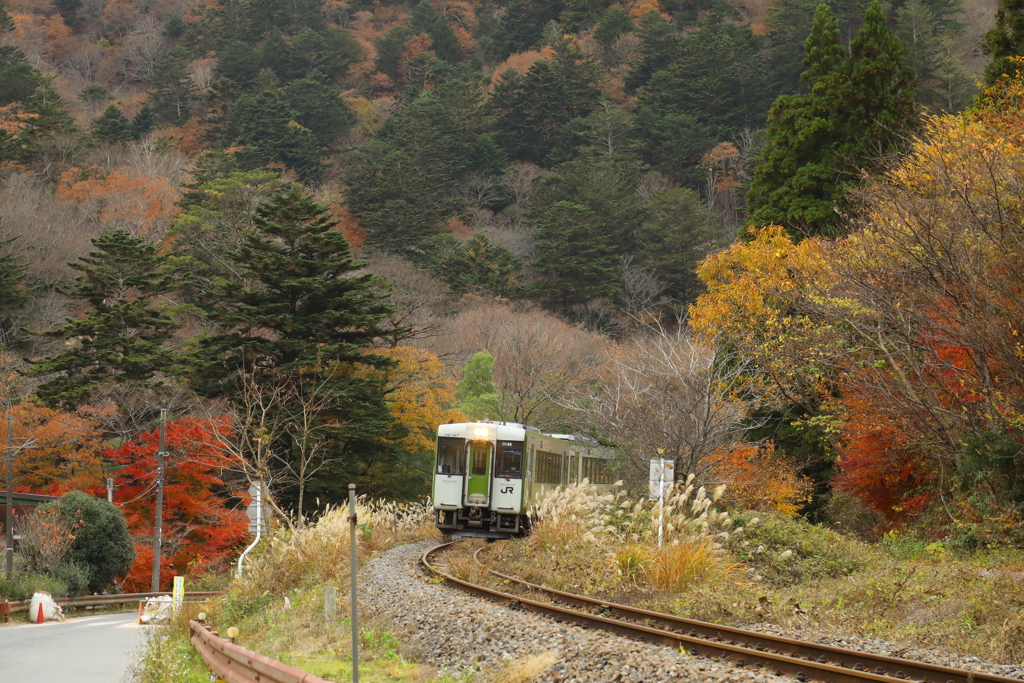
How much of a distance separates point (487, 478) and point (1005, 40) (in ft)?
51.0

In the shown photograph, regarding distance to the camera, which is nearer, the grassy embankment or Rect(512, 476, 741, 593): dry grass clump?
the grassy embankment

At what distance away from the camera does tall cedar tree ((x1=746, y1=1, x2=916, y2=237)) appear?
31766 millimetres

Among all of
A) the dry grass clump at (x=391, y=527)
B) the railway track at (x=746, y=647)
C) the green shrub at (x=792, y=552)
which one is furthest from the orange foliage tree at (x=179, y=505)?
the railway track at (x=746, y=647)

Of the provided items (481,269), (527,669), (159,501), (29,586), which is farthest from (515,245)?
Result: (527,669)

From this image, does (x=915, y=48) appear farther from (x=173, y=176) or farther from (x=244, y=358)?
(x=173, y=176)

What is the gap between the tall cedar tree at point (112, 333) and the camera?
1405 inches

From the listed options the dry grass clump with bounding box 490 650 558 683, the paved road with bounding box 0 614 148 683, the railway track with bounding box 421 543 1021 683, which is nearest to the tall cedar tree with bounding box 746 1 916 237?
the paved road with bounding box 0 614 148 683

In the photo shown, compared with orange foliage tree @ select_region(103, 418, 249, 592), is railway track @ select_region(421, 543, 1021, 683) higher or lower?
higher

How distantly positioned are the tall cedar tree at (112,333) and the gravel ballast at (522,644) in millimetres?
26394

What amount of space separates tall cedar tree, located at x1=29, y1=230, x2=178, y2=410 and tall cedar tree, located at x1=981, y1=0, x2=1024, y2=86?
93.3 ft

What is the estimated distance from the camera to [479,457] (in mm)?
20875

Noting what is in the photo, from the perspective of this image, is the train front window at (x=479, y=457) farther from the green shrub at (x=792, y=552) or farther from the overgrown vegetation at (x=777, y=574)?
the green shrub at (x=792, y=552)

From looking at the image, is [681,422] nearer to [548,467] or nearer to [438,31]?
[548,467]

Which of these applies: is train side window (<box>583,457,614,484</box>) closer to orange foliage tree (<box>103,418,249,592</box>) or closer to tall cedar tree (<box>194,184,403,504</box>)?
tall cedar tree (<box>194,184,403,504</box>)
